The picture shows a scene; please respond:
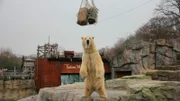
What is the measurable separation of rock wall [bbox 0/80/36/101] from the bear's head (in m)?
18.2

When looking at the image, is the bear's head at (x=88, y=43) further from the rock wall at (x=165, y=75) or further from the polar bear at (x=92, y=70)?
the rock wall at (x=165, y=75)

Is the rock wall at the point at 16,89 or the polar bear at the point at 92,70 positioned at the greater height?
the polar bear at the point at 92,70

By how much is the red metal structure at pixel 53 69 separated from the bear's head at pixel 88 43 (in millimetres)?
14596

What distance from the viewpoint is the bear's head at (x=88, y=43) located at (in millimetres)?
6512

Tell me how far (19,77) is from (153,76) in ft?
55.6

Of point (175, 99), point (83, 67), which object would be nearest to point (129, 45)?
point (175, 99)

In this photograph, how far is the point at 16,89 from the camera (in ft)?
80.6

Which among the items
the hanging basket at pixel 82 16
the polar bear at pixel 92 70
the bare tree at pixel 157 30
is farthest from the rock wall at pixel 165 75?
the bare tree at pixel 157 30

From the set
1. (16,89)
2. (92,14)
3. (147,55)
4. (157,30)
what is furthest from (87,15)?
(16,89)

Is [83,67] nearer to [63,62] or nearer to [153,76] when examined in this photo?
[153,76]

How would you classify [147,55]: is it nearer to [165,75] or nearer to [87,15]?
[165,75]

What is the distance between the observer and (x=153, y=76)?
33.1 feet

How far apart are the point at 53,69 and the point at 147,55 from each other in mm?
6744

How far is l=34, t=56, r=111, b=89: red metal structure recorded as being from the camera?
68.9 ft
